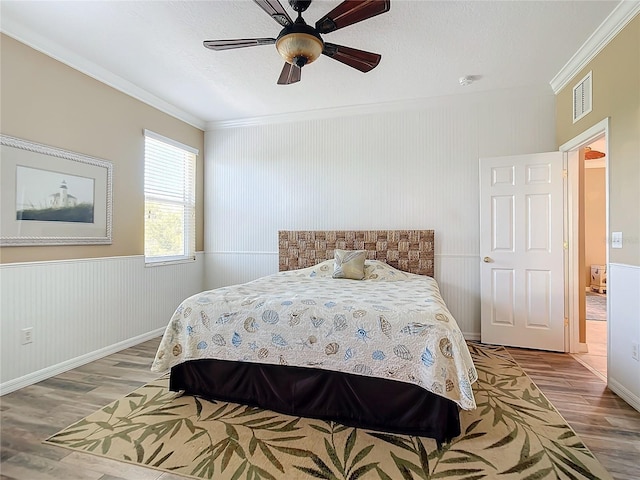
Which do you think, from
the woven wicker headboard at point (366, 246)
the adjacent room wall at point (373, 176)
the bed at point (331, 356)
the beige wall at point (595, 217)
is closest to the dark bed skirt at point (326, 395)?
the bed at point (331, 356)

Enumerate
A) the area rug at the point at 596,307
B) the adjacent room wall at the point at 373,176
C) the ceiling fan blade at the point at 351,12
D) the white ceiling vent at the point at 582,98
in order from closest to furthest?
the ceiling fan blade at the point at 351,12, the white ceiling vent at the point at 582,98, the adjacent room wall at the point at 373,176, the area rug at the point at 596,307

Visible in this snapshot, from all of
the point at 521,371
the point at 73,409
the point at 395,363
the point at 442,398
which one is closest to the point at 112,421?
the point at 73,409

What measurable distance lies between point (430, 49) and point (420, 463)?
3.07 m

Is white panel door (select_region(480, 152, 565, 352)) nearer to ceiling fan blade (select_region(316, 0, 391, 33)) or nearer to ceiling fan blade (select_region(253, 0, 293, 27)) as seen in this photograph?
ceiling fan blade (select_region(316, 0, 391, 33))

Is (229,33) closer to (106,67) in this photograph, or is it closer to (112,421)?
(106,67)

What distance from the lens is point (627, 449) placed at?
1.81 m

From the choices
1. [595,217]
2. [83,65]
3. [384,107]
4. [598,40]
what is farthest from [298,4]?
[595,217]

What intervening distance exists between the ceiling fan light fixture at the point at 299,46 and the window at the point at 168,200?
7.93 ft

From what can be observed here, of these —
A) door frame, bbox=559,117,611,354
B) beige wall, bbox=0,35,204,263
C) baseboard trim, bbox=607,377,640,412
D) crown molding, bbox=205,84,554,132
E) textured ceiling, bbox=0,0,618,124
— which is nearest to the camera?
baseboard trim, bbox=607,377,640,412

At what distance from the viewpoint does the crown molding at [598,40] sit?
2294 mm

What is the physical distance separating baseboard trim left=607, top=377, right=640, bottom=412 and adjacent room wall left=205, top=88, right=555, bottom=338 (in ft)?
4.39

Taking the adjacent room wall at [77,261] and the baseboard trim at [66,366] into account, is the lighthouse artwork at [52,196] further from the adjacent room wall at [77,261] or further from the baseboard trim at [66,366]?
the baseboard trim at [66,366]

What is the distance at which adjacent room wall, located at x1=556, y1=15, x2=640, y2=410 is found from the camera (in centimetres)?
228

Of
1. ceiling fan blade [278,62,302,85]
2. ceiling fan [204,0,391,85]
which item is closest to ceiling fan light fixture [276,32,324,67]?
ceiling fan [204,0,391,85]
